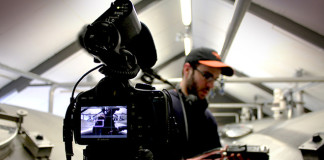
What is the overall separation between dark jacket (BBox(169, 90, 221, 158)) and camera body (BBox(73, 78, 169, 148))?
60cm

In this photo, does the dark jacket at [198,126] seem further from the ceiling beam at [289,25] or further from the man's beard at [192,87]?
the ceiling beam at [289,25]

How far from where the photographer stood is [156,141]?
0.57 m

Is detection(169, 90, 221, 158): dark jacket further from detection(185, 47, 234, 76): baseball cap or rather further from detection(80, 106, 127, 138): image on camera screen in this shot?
detection(80, 106, 127, 138): image on camera screen

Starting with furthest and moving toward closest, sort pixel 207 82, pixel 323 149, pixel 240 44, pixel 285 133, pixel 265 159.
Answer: pixel 240 44, pixel 285 133, pixel 207 82, pixel 323 149, pixel 265 159

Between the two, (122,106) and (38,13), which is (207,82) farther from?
(38,13)

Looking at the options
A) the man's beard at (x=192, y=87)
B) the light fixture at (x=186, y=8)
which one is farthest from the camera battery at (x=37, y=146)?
the light fixture at (x=186, y=8)

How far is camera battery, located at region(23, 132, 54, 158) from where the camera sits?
3.02ft

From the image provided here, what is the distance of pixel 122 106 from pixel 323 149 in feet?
3.06

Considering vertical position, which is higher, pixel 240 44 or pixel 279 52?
pixel 240 44

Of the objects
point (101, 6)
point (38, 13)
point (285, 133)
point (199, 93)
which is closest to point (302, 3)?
point (285, 133)

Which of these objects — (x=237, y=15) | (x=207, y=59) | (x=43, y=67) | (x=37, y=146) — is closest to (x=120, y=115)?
(x=37, y=146)

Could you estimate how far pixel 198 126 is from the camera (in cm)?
130

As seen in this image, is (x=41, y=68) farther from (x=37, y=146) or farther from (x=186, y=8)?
(x=37, y=146)

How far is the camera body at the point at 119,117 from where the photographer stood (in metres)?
0.57
